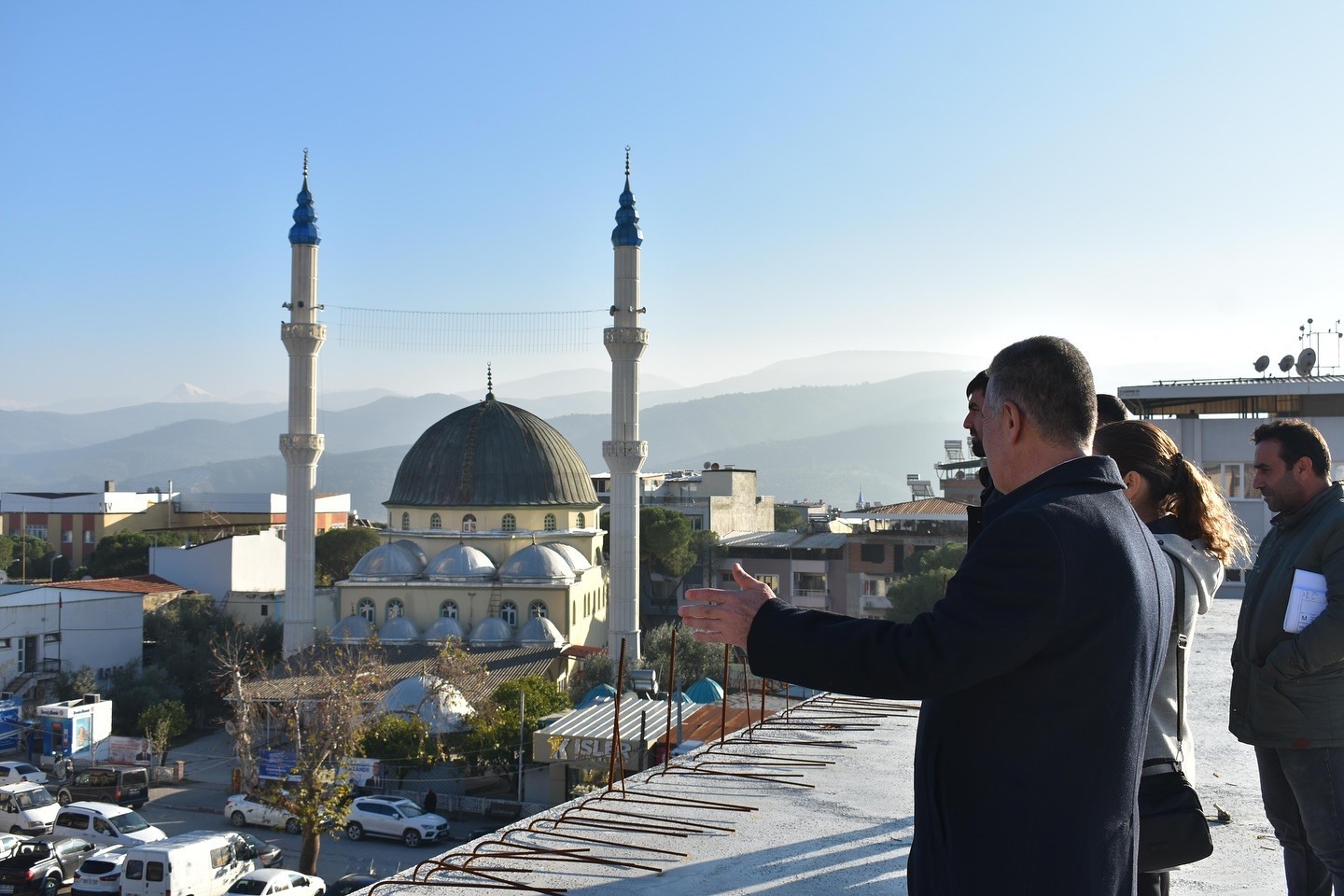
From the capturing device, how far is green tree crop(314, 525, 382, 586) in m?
46.9

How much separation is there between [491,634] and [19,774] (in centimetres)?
1247

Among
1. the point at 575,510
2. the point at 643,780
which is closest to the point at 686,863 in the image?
the point at 643,780

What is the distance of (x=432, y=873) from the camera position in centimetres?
377

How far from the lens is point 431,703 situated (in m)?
23.7

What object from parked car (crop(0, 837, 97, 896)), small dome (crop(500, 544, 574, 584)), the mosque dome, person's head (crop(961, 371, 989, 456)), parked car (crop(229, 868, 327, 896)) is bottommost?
parked car (crop(0, 837, 97, 896))

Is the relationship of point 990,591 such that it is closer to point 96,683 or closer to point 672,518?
point 96,683

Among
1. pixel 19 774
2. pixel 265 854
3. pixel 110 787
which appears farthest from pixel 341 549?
pixel 265 854

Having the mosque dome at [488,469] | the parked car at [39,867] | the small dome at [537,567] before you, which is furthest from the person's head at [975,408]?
the mosque dome at [488,469]

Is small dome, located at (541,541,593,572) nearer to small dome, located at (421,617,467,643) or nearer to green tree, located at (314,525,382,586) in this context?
small dome, located at (421,617,467,643)

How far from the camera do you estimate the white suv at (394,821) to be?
1825 centimetres

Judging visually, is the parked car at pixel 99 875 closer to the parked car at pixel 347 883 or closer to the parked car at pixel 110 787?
the parked car at pixel 347 883

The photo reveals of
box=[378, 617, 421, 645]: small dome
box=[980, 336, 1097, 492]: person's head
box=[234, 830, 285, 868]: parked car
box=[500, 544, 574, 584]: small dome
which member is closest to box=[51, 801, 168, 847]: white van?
box=[234, 830, 285, 868]: parked car

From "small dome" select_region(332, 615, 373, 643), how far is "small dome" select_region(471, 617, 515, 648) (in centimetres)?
284

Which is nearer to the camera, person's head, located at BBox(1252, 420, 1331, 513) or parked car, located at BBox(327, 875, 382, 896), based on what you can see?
person's head, located at BBox(1252, 420, 1331, 513)
